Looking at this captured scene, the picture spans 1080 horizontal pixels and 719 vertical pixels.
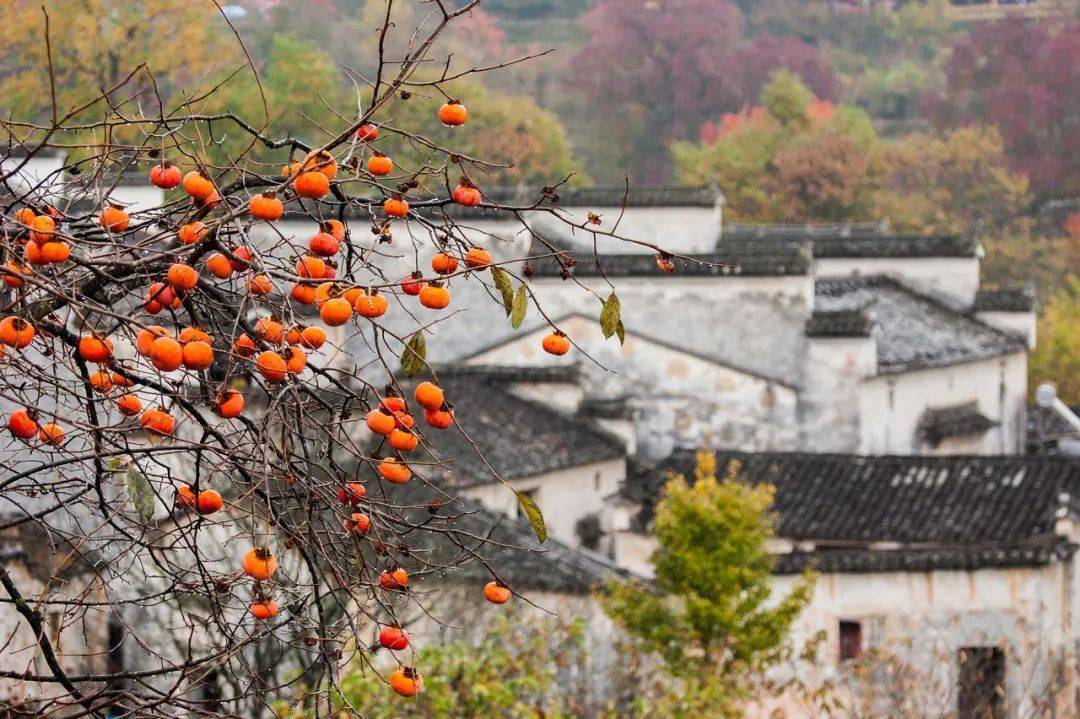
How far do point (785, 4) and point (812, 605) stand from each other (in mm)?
55173

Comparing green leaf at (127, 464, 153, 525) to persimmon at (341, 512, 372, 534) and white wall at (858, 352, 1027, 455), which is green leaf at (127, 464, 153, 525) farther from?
white wall at (858, 352, 1027, 455)

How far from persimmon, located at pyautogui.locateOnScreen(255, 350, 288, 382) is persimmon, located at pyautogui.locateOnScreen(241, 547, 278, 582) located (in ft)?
1.21

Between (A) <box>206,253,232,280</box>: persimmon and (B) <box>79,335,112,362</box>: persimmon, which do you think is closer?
(B) <box>79,335,112,362</box>: persimmon

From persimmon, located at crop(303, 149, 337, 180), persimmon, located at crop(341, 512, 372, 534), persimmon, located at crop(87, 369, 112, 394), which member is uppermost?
persimmon, located at crop(303, 149, 337, 180)

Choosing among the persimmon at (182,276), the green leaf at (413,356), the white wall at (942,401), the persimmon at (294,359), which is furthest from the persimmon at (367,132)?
the white wall at (942,401)

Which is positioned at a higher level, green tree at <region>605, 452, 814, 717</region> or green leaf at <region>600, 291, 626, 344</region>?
green tree at <region>605, 452, 814, 717</region>

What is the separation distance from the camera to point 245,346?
13.4 ft

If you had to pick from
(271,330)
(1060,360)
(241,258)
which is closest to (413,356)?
(271,330)

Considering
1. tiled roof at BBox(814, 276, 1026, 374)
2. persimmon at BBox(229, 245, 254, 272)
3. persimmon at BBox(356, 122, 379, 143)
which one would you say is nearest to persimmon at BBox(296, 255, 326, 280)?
persimmon at BBox(229, 245, 254, 272)

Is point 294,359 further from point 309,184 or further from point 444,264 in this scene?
point 444,264

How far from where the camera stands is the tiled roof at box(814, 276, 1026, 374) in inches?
1017

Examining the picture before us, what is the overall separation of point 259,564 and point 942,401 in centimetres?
2347

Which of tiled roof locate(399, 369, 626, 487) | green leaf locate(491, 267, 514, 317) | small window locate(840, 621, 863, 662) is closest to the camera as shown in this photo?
green leaf locate(491, 267, 514, 317)

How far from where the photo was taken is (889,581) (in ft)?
50.9
